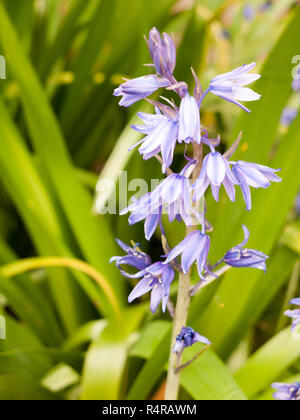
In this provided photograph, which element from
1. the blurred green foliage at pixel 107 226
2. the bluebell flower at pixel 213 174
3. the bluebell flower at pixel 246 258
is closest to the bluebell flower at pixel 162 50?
the bluebell flower at pixel 213 174

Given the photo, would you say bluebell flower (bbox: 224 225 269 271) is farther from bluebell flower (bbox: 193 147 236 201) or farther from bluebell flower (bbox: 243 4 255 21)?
bluebell flower (bbox: 243 4 255 21)

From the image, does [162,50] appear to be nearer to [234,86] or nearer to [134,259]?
[234,86]

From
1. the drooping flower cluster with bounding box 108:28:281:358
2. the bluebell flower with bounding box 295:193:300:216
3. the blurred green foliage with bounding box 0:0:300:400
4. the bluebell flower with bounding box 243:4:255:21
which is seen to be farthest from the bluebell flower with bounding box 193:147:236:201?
the bluebell flower with bounding box 243:4:255:21

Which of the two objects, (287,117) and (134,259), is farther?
(287,117)

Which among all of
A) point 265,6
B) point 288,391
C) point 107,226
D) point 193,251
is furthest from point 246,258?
point 265,6

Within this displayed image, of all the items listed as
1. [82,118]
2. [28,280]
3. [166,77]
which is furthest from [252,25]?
[166,77]

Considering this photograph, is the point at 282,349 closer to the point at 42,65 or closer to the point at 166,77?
the point at 166,77

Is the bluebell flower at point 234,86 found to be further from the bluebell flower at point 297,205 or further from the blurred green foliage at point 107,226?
the bluebell flower at point 297,205
